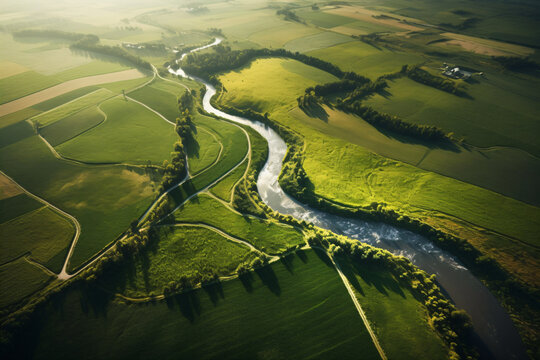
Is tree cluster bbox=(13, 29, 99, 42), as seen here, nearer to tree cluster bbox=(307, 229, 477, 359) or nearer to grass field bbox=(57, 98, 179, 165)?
grass field bbox=(57, 98, 179, 165)

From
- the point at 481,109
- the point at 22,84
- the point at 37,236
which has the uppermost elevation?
the point at 481,109

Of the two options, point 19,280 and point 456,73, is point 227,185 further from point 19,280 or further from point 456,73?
point 456,73

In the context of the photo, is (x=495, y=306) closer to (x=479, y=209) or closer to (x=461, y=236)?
(x=461, y=236)

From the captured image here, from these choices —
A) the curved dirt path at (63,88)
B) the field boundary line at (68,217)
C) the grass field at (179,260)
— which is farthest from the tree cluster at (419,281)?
the curved dirt path at (63,88)

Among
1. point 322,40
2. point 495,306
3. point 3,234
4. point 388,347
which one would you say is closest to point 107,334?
point 3,234

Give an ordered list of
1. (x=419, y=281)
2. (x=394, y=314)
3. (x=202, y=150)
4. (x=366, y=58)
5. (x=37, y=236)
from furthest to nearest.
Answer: (x=366, y=58)
(x=202, y=150)
(x=37, y=236)
(x=419, y=281)
(x=394, y=314)

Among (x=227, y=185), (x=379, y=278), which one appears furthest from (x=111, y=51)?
(x=379, y=278)

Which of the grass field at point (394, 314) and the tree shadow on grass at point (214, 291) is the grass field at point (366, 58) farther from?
the tree shadow on grass at point (214, 291)
